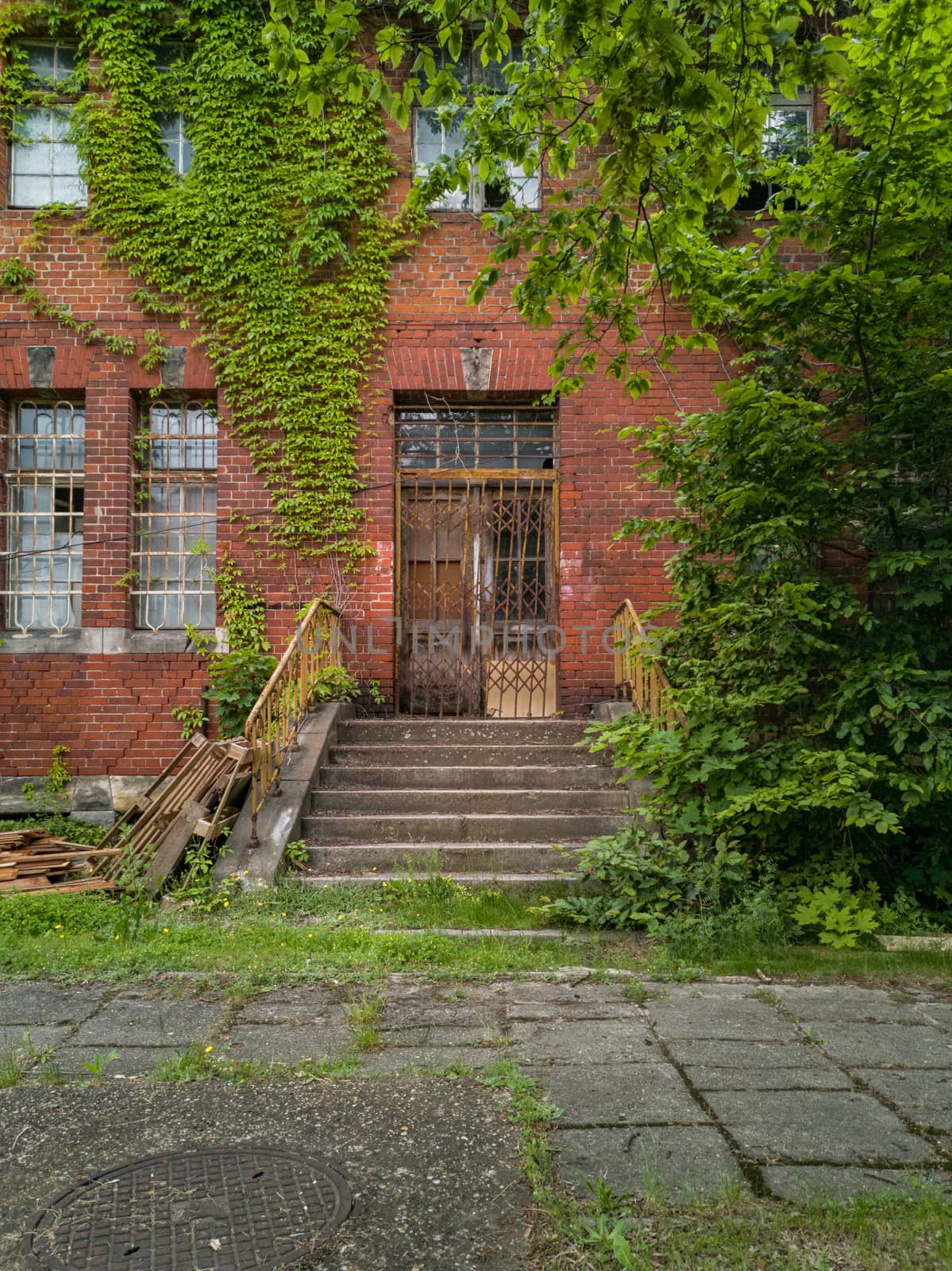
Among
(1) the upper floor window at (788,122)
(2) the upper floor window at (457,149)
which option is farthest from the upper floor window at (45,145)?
(1) the upper floor window at (788,122)

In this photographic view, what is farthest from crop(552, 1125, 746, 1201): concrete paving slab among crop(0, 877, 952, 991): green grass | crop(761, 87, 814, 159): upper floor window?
crop(761, 87, 814, 159): upper floor window

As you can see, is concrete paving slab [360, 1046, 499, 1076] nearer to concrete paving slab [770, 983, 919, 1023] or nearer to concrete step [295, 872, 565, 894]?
concrete paving slab [770, 983, 919, 1023]

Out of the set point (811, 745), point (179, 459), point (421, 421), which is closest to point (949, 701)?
point (811, 745)

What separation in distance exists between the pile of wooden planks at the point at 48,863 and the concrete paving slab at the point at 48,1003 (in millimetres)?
1726

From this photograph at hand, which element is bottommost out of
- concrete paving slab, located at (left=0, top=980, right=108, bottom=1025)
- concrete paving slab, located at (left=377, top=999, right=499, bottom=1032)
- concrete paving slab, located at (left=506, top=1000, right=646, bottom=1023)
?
concrete paving slab, located at (left=0, top=980, right=108, bottom=1025)

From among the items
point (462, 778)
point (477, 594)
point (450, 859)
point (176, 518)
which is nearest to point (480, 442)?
point (477, 594)

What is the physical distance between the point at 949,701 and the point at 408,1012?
3.25 m

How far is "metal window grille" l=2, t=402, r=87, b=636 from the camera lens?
893cm

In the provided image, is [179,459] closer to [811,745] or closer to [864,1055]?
[811,745]

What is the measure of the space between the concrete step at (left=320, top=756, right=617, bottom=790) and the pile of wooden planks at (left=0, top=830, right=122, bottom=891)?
1.69m

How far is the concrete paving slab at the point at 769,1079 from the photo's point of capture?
3.31 m

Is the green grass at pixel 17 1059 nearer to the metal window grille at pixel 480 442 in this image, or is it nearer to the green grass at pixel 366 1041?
the green grass at pixel 366 1041

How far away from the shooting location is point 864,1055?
12.0 ft

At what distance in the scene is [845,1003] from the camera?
437 cm
